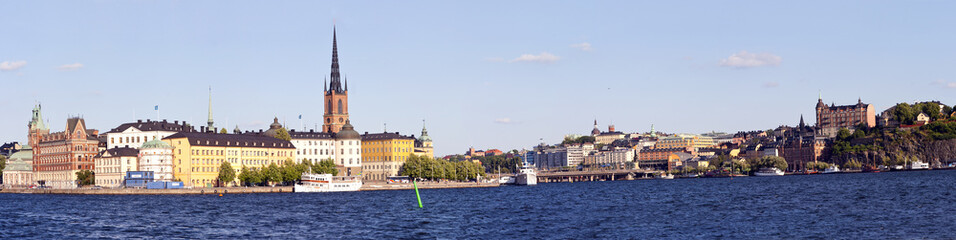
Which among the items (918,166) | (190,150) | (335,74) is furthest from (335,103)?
(918,166)

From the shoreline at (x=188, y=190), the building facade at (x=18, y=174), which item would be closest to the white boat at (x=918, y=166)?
the shoreline at (x=188, y=190)

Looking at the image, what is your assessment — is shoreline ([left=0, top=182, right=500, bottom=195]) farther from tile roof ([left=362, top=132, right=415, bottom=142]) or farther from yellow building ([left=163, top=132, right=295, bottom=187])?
tile roof ([left=362, top=132, right=415, bottom=142])

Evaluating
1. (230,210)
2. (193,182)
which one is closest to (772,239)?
(230,210)

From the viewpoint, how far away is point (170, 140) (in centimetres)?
12712

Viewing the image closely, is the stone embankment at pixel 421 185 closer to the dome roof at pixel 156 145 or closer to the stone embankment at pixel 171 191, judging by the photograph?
the stone embankment at pixel 171 191

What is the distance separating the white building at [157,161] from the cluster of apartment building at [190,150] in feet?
0.38

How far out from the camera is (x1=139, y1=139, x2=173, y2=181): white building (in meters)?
124

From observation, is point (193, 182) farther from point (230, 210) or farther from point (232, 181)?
point (230, 210)

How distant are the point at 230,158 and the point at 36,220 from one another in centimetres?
6777

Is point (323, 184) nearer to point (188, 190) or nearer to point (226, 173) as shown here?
point (226, 173)

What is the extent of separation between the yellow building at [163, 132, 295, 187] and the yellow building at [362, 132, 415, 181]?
2539cm

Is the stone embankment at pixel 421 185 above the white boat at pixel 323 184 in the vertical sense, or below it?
below

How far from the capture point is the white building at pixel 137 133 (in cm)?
13875

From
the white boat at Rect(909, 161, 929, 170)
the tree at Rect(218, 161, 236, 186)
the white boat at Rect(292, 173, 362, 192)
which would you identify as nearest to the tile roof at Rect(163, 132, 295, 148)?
the tree at Rect(218, 161, 236, 186)
